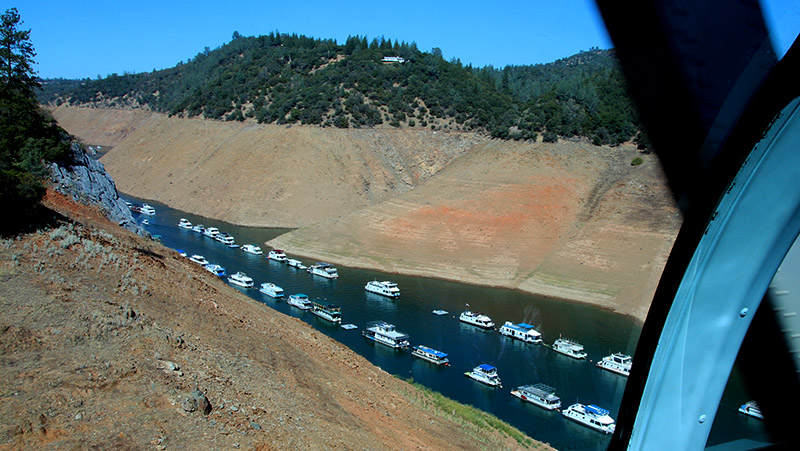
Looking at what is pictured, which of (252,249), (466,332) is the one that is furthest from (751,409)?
(252,249)

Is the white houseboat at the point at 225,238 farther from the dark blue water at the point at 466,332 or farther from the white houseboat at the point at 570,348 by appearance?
the white houseboat at the point at 570,348

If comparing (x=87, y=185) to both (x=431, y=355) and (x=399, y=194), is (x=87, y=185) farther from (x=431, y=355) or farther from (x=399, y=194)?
(x=399, y=194)

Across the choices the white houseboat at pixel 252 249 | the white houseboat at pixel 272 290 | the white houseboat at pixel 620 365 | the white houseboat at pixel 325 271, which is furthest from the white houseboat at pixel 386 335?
the white houseboat at pixel 252 249

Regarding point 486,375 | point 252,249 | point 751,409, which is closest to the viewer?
point 751,409

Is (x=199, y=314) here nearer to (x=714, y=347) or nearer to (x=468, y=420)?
(x=468, y=420)

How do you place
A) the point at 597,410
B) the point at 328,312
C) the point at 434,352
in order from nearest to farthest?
the point at 597,410 < the point at 434,352 < the point at 328,312

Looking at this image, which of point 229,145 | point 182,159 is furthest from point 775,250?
point 182,159

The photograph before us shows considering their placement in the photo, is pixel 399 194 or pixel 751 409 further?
pixel 399 194
